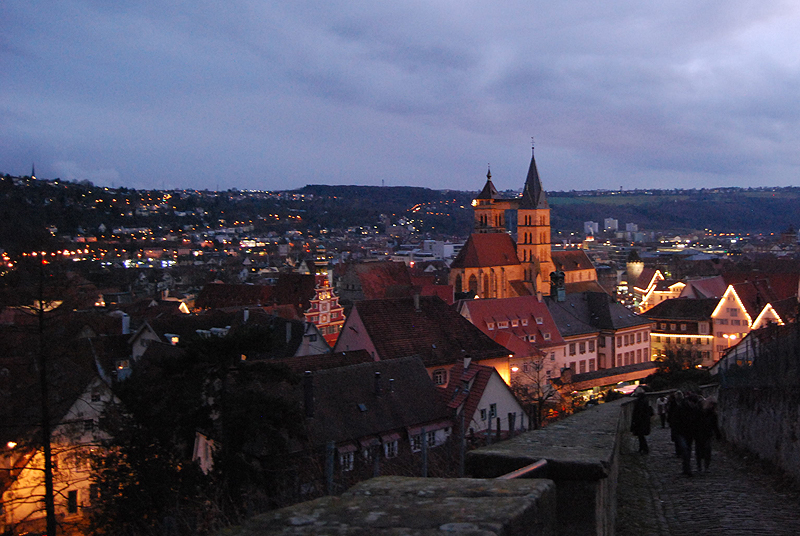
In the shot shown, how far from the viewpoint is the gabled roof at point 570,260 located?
301 ft

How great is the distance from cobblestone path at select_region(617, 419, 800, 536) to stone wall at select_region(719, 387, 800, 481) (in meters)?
0.25

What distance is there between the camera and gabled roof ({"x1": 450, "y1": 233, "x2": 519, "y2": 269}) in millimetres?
79438

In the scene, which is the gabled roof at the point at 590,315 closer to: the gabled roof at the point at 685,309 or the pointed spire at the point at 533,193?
the gabled roof at the point at 685,309

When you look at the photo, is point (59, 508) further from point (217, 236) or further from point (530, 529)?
point (217, 236)

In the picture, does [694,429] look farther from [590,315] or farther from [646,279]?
[646,279]

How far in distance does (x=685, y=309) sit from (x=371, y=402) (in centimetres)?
4781

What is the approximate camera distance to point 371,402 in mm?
21312

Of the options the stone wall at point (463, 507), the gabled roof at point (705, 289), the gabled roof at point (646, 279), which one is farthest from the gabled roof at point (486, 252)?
the stone wall at point (463, 507)

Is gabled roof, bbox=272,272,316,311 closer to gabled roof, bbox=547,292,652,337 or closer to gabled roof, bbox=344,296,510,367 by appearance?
gabled roof, bbox=547,292,652,337

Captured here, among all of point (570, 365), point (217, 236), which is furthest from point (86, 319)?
point (217, 236)

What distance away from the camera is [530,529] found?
2.90 metres

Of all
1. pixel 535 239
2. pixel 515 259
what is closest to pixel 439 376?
pixel 515 259

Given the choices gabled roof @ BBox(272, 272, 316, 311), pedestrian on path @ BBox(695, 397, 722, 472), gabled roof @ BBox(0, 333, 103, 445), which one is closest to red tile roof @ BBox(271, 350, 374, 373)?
gabled roof @ BBox(0, 333, 103, 445)

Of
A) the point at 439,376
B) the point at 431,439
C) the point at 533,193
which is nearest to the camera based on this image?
the point at 431,439
